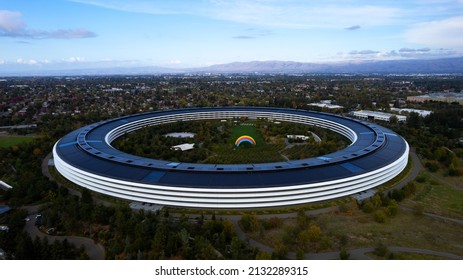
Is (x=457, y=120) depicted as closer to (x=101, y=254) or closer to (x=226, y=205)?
(x=226, y=205)

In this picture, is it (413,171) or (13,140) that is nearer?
(413,171)

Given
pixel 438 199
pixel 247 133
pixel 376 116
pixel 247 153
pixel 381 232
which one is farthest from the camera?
pixel 376 116

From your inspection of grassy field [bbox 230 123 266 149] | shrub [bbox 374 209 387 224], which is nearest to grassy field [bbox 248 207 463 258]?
shrub [bbox 374 209 387 224]

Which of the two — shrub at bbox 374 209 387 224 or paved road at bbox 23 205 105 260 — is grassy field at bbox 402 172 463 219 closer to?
shrub at bbox 374 209 387 224

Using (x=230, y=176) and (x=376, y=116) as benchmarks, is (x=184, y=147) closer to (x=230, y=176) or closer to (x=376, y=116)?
(x=230, y=176)

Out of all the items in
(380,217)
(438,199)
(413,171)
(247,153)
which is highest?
(247,153)

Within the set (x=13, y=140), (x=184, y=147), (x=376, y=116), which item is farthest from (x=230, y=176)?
(x=376, y=116)

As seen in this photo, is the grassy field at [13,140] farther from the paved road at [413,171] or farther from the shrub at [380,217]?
the paved road at [413,171]

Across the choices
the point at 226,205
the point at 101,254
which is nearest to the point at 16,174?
the point at 101,254

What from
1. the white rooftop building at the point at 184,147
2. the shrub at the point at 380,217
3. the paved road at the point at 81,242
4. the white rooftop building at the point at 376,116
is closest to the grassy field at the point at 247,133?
the white rooftop building at the point at 184,147
